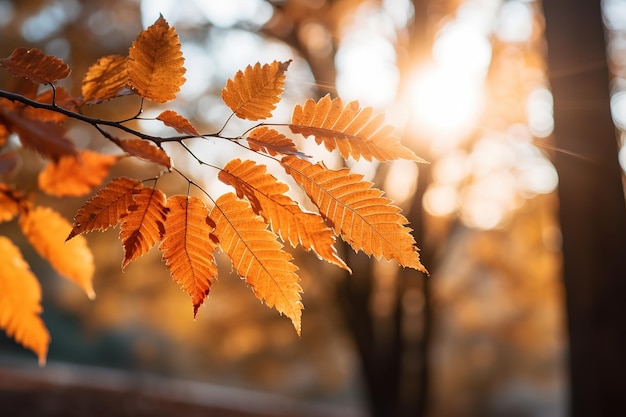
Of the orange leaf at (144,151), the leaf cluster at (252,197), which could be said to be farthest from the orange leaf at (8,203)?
the orange leaf at (144,151)

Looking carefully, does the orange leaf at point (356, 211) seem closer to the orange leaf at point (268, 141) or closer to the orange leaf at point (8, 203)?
the orange leaf at point (268, 141)

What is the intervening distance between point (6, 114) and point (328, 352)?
10.9 meters

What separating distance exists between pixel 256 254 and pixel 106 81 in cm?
26

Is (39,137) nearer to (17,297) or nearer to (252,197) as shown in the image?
(252,197)

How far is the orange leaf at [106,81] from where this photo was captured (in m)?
0.62

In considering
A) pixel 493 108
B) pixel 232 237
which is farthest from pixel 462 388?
pixel 232 237

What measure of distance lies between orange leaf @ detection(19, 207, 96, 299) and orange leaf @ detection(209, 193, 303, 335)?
1.14 ft

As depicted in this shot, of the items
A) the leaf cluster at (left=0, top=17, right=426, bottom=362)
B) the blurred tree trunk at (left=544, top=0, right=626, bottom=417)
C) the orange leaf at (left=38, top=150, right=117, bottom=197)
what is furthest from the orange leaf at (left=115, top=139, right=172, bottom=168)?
the blurred tree trunk at (left=544, top=0, right=626, bottom=417)

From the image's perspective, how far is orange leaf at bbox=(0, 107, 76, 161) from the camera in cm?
41

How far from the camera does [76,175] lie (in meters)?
0.87

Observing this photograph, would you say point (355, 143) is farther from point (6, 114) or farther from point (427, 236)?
point (427, 236)

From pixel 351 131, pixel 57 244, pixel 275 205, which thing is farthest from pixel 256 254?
pixel 57 244

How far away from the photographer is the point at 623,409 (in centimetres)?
223

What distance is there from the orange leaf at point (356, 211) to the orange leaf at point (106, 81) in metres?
0.21
